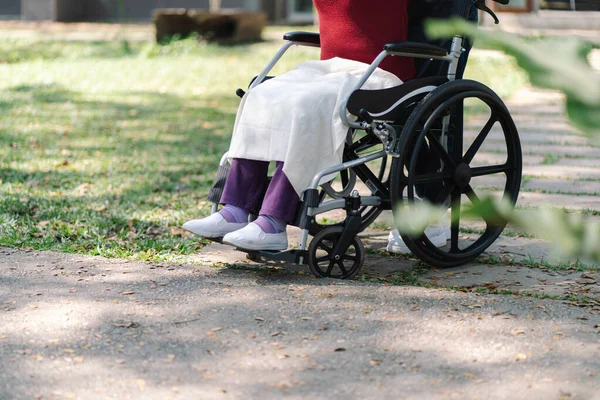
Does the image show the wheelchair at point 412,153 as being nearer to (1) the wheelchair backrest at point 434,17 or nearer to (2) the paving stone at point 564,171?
(1) the wheelchair backrest at point 434,17

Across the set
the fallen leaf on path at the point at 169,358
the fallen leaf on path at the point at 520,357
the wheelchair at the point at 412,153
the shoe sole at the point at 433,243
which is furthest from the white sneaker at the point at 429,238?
the fallen leaf on path at the point at 169,358

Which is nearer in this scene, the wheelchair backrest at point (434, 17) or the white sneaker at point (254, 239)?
the white sneaker at point (254, 239)

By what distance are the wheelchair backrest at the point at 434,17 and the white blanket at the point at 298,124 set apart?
0.24 meters

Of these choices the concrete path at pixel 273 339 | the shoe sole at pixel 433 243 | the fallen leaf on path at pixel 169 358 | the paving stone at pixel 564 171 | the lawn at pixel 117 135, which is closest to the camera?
the concrete path at pixel 273 339

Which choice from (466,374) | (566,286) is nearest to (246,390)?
(466,374)

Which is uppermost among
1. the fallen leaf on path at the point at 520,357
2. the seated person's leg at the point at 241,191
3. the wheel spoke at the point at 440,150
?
the wheel spoke at the point at 440,150

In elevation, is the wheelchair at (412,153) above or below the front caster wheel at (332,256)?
above

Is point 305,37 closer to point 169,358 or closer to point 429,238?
point 429,238

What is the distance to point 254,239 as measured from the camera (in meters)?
2.72

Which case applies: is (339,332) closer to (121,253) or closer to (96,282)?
(96,282)

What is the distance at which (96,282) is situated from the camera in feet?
9.25

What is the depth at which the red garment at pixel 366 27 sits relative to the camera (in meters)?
2.96

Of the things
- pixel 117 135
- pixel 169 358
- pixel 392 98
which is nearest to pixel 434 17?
pixel 392 98

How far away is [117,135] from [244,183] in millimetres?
3160
